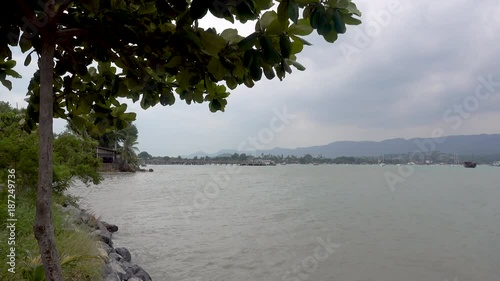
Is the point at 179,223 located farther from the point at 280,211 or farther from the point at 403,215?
the point at 403,215

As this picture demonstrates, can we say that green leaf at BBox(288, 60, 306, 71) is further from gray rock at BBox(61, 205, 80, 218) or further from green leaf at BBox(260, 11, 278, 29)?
gray rock at BBox(61, 205, 80, 218)

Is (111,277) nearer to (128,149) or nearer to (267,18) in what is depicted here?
(267,18)

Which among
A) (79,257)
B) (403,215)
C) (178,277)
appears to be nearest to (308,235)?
(178,277)

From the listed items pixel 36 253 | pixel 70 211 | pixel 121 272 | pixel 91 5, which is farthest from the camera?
pixel 70 211

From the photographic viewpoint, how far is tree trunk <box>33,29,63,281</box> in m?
1.33

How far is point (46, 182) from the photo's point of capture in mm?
1335

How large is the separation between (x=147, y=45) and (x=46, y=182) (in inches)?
26.1

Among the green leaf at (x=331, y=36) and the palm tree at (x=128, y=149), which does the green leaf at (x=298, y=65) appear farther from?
the palm tree at (x=128, y=149)

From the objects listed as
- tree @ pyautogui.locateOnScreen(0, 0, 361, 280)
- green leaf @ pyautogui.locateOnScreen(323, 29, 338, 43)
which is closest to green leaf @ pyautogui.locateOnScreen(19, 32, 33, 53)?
tree @ pyautogui.locateOnScreen(0, 0, 361, 280)

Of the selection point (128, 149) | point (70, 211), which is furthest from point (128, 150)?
point (70, 211)

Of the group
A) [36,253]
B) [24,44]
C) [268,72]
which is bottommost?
[36,253]

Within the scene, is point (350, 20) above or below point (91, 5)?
below

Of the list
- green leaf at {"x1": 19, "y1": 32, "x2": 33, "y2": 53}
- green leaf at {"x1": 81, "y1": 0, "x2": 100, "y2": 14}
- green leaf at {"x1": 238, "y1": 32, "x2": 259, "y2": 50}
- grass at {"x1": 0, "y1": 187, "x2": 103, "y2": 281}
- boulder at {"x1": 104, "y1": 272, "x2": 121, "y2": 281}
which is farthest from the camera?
boulder at {"x1": 104, "y1": 272, "x2": 121, "y2": 281}

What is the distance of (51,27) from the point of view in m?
1.39
